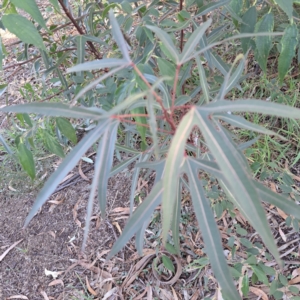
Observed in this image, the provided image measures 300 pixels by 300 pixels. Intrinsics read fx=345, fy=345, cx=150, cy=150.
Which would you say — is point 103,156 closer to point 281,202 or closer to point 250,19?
point 281,202

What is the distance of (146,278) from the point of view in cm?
131

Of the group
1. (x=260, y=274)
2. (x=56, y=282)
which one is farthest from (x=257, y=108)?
(x=56, y=282)

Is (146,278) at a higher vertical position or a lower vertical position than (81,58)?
lower

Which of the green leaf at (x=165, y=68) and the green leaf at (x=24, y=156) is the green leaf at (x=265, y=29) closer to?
the green leaf at (x=165, y=68)

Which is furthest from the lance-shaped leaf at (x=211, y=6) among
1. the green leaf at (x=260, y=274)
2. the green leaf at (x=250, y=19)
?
the green leaf at (x=260, y=274)

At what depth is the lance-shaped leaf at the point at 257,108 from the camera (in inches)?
18.5

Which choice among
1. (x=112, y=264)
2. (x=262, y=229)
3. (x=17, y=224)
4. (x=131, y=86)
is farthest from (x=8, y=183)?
(x=262, y=229)

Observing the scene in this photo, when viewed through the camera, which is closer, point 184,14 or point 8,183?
point 184,14

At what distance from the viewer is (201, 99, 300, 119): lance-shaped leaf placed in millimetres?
470

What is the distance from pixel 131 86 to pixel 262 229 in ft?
1.59

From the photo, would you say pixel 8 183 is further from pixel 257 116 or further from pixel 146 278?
pixel 257 116

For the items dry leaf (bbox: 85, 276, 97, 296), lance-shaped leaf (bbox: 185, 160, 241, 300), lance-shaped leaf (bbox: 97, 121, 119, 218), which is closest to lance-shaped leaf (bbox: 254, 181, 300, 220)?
lance-shaped leaf (bbox: 185, 160, 241, 300)

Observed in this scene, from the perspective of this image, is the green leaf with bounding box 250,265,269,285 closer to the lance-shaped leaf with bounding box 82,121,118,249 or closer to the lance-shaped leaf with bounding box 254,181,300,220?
the lance-shaped leaf with bounding box 254,181,300,220

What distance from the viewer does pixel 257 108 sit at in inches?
19.3
